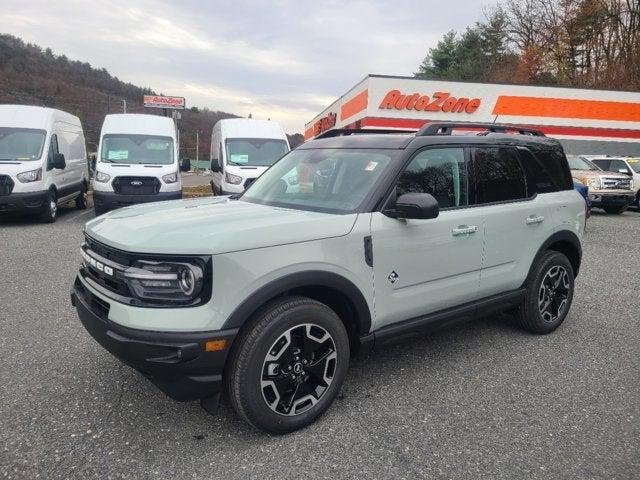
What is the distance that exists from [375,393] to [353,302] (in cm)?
77

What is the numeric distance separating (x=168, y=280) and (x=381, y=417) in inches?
61.0

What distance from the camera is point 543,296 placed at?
4.27m

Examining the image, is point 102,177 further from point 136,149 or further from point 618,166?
point 618,166

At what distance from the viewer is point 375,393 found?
318 centimetres

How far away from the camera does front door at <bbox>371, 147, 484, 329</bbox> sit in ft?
9.80

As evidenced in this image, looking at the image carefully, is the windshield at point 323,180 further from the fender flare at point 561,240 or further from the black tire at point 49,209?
the black tire at point 49,209

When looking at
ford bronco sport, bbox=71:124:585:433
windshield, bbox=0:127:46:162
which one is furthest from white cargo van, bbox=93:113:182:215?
ford bronco sport, bbox=71:124:585:433

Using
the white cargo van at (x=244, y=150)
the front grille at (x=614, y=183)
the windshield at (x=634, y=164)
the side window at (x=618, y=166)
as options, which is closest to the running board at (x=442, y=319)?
the white cargo van at (x=244, y=150)

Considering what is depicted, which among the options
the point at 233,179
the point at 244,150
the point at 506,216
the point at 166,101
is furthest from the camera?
the point at 166,101

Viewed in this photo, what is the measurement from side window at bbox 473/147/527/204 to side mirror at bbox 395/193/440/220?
0.87 m

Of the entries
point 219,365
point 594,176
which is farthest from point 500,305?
point 594,176

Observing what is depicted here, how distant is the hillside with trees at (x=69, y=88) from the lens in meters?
66.3

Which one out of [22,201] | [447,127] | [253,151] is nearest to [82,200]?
[22,201]

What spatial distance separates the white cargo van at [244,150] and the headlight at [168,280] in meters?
8.86
